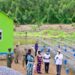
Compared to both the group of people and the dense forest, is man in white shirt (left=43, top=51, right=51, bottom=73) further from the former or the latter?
the dense forest

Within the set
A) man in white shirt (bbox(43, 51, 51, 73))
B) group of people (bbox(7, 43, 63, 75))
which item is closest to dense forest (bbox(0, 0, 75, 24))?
man in white shirt (bbox(43, 51, 51, 73))

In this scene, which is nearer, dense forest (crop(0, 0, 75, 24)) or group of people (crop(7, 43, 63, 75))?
group of people (crop(7, 43, 63, 75))

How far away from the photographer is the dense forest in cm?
7856

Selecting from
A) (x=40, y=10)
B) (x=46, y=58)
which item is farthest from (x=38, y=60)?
(x=40, y=10)

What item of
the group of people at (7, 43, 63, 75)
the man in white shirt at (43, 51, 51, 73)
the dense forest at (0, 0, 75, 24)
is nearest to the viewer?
the group of people at (7, 43, 63, 75)

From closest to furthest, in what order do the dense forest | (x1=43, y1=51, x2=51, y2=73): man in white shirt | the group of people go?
the group of people → (x1=43, y1=51, x2=51, y2=73): man in white shirt → the dense forest

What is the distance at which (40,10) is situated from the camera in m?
84.7

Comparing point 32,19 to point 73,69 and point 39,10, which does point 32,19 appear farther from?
point 73,69

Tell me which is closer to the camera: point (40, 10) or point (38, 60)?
point (38, 60)

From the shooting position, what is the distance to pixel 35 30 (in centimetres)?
6612

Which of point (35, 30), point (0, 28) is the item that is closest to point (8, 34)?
point (0, 28)

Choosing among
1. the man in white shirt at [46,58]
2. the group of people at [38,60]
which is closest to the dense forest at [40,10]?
the man in white shirt at [46,58]

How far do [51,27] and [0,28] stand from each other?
43842 millimetres

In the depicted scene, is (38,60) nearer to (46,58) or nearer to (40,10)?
(46,58)
